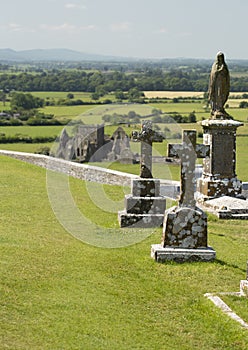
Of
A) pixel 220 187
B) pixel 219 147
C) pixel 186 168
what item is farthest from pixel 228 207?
pixel 186 168

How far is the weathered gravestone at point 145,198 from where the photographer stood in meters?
13.3

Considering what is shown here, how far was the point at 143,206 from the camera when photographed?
13719 mm

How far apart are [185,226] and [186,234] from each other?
0.14 m

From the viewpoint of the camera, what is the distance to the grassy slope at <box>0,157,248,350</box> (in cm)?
722

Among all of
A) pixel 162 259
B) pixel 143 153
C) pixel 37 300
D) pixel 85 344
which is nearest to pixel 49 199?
pixel 143 153

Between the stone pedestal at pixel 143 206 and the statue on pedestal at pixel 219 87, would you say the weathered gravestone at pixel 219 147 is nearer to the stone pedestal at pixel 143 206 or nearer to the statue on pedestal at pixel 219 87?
the statue on pedestal at pixel 219 87

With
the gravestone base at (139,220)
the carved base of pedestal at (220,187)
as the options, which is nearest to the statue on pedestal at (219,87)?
the carved base of pedestal at (220,187)

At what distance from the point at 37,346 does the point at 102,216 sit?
7956 mm

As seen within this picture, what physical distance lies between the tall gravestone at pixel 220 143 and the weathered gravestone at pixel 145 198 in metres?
3.74

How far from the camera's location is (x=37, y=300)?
818cm

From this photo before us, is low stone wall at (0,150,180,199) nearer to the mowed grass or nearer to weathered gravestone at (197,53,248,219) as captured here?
weathered gravestone at (197,53,248,219)

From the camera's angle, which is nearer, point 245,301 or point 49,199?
point 245,301

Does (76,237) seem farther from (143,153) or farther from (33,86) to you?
(33,86)

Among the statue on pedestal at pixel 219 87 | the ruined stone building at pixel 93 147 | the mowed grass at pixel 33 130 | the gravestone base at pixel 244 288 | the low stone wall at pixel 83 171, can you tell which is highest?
the statue on pedestal at pixel 219 87
